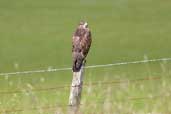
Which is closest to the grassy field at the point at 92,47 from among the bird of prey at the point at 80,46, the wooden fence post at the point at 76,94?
the bird of prey at the point at 80,46

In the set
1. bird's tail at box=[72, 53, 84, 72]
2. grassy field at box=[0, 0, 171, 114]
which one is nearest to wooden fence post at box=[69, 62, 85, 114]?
bird's tail at box=[72, 53, 84, 72]

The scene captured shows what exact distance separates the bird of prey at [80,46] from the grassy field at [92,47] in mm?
952

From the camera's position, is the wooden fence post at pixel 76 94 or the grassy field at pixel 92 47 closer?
the wooden fence post at pixel 76 94

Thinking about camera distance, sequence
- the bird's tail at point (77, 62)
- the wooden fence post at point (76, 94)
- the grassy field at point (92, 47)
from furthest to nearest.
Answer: the grassy field at point (92, 47)
the bird's tail at point (77, 62)
the wooden fence post at point (76, 94)

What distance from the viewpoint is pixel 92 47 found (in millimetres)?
23094

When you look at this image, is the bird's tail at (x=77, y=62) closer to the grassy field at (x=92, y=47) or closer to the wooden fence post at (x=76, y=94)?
the wooden fence post at (x=76, y=94)

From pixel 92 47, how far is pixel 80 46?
536 inches

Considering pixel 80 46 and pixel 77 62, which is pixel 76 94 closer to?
pixel 77 62

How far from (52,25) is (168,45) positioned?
5.37 metres

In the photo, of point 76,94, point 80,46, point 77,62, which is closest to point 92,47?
point 80,46

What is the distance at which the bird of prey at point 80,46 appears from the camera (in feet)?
30.1

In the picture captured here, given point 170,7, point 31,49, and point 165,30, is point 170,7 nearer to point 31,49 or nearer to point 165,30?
point 165,30

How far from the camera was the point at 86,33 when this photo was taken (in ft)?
32.2

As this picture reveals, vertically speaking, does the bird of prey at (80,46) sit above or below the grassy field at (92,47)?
above
